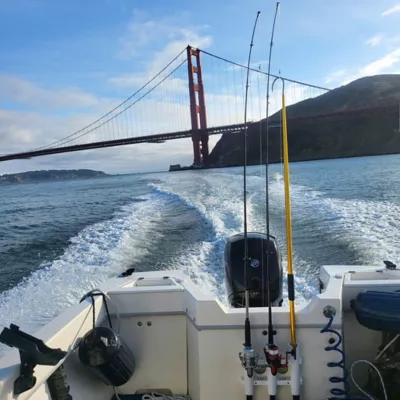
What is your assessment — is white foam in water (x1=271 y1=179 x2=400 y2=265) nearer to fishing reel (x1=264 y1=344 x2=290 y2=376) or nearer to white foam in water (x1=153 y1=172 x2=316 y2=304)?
white foam in water (x1=153 y1=172 x2=316 y2=304)

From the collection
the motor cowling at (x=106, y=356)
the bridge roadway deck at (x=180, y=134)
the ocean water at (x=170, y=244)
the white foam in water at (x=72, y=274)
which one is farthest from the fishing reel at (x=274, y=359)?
the bridge roadway deck at (x=180, y=134)

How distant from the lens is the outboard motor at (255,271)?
2266mm

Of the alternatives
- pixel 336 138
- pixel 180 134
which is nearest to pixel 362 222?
pixel 180 134

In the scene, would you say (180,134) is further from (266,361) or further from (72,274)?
(266,361)

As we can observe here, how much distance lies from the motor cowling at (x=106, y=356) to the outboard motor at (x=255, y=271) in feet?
2.62

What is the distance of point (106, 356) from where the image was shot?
152cm

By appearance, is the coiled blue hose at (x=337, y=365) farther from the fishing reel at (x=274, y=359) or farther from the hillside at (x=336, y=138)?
the hillside at (x=336, y=138)

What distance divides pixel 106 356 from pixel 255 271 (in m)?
1.07

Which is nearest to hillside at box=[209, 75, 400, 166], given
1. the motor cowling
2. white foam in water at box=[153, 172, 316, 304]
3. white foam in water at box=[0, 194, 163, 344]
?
white foam in water at box=[153, 172, 316, 304]

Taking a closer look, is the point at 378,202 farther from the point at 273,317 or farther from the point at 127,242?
the point at 273,317

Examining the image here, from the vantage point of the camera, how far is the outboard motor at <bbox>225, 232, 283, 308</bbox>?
2266 mm

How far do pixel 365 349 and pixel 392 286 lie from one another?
0.90ft

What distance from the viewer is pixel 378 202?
912cm

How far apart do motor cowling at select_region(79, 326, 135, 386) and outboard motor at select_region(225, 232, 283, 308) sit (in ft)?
2.62
